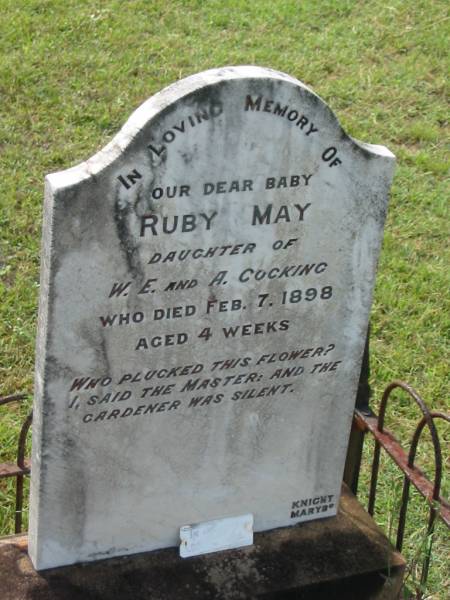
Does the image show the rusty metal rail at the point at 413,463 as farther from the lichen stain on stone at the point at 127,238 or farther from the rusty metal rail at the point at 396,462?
the lichen stain on stone at the point at 127,238

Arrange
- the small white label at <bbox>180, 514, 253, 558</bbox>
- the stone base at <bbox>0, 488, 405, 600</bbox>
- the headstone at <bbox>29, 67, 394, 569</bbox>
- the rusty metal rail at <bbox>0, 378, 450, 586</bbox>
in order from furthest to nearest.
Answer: the rusty metal rail at <bbox>0, 378, 450, 586</bbox> → the small white label at <bbox>180, 514, 253, 558</bbox> → the stone base at <bbox>0, 488, 405, 600</bbox> → the headstone at <bbox>29, 67, 394, 569</bbox>

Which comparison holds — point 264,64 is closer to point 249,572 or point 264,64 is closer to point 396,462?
point 396,462

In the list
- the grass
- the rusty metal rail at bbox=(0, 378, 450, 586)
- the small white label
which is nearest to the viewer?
the small white label

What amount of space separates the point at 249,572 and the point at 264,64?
14.0ft

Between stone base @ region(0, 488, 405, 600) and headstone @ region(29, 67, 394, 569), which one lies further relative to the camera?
stone base @ region(0, 488, 405, 600)

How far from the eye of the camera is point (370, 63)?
7.37 meters

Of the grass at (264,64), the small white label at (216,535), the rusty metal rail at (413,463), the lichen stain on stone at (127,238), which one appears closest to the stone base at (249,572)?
the small white label at (216,535)

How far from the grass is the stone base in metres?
1.15

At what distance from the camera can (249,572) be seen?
3.49 metres

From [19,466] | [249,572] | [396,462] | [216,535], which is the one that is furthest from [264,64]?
[249,572]

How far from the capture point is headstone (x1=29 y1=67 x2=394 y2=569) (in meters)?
2.91

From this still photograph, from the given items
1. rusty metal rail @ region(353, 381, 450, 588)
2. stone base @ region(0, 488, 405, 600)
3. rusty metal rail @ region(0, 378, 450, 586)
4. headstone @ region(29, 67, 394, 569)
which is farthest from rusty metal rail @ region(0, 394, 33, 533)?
rusty metal rail @ region(353, 381, 450, 588)

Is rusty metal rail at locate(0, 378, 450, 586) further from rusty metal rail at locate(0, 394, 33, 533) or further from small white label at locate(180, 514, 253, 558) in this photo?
small white label at locate(180, 514, 253, 558)

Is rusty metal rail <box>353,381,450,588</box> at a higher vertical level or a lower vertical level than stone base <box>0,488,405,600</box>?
higher
